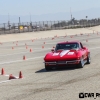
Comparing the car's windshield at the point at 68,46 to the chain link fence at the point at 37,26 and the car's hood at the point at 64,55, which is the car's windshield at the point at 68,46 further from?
the chain link fence at the point at 37,26

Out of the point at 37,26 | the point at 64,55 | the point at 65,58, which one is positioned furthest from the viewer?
the point at 37,26

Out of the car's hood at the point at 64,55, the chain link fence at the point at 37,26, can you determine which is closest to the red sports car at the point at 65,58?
the car's hood at the point at 64,55

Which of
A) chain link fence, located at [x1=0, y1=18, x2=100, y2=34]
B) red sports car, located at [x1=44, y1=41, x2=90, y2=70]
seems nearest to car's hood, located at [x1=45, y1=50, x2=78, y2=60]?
red sports car, located at [x1=44, y1=41, x2=90, y2=70]

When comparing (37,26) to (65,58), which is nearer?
(65,58)

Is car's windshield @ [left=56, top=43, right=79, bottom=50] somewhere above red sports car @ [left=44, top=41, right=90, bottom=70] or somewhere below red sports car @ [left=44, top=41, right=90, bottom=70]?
above

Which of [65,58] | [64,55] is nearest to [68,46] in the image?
[64,55]

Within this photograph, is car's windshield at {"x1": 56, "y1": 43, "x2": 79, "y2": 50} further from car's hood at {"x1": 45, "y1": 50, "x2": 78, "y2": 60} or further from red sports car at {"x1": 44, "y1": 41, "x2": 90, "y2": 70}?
car's hood at {"x1": 45, "y1": 50, "x2": 78, "y2": 60}

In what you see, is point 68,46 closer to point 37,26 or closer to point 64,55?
point 64,55

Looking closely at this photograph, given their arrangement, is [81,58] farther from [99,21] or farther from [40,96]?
[99,21]

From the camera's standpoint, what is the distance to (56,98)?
10.2m

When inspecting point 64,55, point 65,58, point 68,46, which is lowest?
point 65,58

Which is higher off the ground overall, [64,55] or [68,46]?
[68,46]

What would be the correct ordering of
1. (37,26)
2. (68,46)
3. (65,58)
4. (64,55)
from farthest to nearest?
(37,26), (68,46), (64,55), (65,58)

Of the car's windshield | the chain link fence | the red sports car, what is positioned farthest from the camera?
the chain link fence
